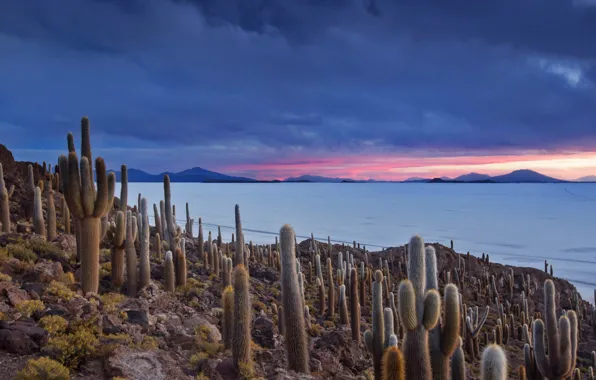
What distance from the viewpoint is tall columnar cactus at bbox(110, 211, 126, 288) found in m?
12.4

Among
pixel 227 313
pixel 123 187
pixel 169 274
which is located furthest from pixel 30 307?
pixel 123 187

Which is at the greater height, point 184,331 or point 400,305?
point 400,305

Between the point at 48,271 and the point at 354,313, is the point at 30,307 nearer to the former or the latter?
the point at 48,271

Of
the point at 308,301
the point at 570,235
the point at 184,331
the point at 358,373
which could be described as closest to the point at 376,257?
the point at 308,301

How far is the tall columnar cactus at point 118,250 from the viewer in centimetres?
1241

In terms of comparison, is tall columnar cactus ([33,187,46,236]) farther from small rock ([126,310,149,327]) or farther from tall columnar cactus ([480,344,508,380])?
tall columnar cactus ([480,344,508,380])

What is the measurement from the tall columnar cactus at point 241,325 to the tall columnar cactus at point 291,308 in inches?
28.8

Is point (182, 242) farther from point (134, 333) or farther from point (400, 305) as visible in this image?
point (400, 305)

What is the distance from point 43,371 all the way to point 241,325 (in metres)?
3.20

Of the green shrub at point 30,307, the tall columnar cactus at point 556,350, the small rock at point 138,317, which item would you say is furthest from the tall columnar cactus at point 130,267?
the tall columnar cactus at point 556,350

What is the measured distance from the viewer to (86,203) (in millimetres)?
11023

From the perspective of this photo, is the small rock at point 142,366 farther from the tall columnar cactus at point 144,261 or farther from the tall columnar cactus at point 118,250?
the tall columnar cactus at point 144,261

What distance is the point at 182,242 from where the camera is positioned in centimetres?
1952

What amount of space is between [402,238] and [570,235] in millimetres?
25398
